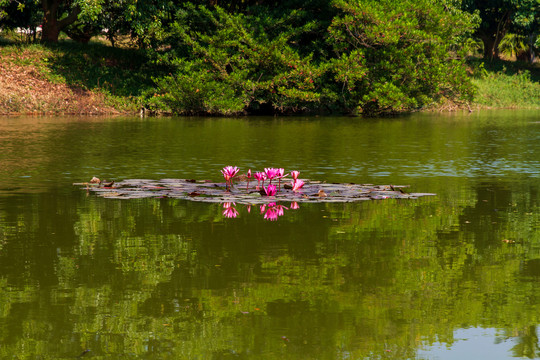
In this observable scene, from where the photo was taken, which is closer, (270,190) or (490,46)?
(270,190)

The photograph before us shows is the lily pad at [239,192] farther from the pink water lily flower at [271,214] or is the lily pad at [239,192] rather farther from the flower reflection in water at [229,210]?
the pink water lily flower at [271,214]

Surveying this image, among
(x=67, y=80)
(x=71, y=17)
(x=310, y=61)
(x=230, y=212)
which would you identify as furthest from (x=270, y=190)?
(x=71, y=17)

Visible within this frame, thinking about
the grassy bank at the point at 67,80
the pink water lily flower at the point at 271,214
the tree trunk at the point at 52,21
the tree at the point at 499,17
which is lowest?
the pink water lily flower at the point at 271,214

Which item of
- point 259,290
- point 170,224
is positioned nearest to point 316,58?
point 170,224

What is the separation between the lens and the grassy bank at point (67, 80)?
36531 mm

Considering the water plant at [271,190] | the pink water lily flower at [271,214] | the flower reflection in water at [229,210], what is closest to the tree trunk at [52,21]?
the water plant at [271,190]

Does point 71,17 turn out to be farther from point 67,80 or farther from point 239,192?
point 239,192

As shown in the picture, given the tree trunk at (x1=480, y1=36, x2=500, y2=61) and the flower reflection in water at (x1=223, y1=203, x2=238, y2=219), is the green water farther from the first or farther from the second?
the tree trunk at (x1=480, y1=36, x2=500, y2=61)

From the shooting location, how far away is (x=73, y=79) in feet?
128

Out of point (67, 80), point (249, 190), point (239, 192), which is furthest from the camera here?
point (67, 80)

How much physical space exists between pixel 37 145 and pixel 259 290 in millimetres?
15465

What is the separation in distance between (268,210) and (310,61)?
28.7 m

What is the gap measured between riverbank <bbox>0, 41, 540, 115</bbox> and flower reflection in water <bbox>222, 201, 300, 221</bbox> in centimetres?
2621

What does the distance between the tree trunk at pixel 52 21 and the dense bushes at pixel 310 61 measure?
6107 millimetres
